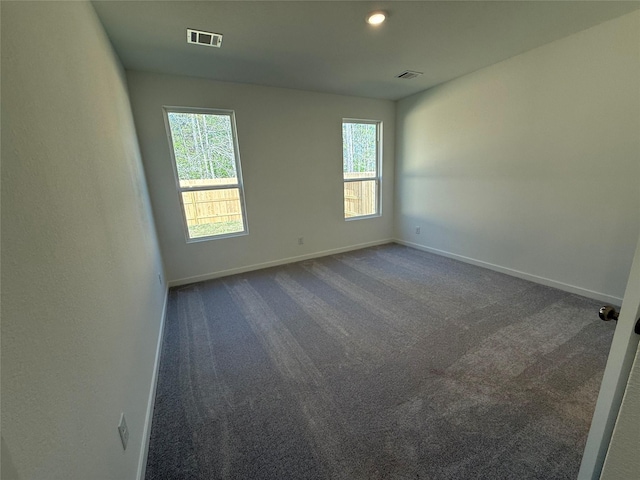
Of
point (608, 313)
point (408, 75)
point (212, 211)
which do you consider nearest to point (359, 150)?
point (408, 75)

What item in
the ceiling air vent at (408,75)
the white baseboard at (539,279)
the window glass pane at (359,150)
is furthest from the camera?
the window glass pane at (359,150)

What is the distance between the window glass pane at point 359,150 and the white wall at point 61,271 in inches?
130

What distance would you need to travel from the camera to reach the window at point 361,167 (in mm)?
4344

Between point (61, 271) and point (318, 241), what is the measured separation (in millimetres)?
3620

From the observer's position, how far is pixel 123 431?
3.64 ft

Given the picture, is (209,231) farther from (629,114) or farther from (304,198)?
(629,114)

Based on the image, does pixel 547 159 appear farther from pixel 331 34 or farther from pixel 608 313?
pixel 608 313

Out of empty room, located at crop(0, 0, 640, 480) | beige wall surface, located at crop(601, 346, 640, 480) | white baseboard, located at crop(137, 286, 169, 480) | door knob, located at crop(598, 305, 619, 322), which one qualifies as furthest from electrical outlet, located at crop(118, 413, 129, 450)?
door knob, located at crop(598, 305, 619, 322)

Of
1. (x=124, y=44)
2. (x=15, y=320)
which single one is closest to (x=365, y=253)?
(x=124, y=44)

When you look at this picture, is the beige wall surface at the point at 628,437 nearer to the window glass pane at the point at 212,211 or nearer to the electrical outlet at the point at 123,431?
the electrical outlet at the point at 123,431

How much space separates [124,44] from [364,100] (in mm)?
3162

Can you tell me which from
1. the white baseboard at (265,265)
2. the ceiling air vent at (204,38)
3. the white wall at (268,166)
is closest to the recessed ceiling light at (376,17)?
the ceiling air vent at (204,38)

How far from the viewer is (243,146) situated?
11.4ft

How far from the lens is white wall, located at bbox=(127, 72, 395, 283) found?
3070mm
